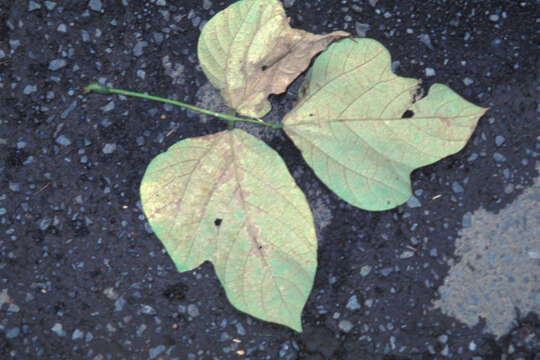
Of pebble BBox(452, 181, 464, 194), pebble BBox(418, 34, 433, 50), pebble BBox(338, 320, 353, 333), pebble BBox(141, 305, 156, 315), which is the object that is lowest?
pebble BBox(141, 305, 156, 315)

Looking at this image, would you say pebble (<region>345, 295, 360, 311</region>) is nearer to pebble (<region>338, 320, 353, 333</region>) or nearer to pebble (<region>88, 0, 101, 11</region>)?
pebble (<region>338, 320, 353, 333</region>)

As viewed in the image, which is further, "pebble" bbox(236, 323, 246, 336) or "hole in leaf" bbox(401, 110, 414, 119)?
"pebble" bbox(236, 323, 246, 336)

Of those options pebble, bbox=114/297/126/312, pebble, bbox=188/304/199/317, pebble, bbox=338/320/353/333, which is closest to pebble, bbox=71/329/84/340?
pebble, bbox=114/297/126/312

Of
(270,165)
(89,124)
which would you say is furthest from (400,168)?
(89,124)

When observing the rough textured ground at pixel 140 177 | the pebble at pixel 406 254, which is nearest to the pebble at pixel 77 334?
the rough textured ground at pixel 140 177

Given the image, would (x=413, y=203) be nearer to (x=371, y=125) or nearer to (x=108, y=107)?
(x=371, y=125)

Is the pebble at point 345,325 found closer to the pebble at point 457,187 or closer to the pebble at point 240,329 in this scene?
the pebble at point 240,329

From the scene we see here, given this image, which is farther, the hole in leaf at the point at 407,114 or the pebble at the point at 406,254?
the pebble at the point at 406,254
